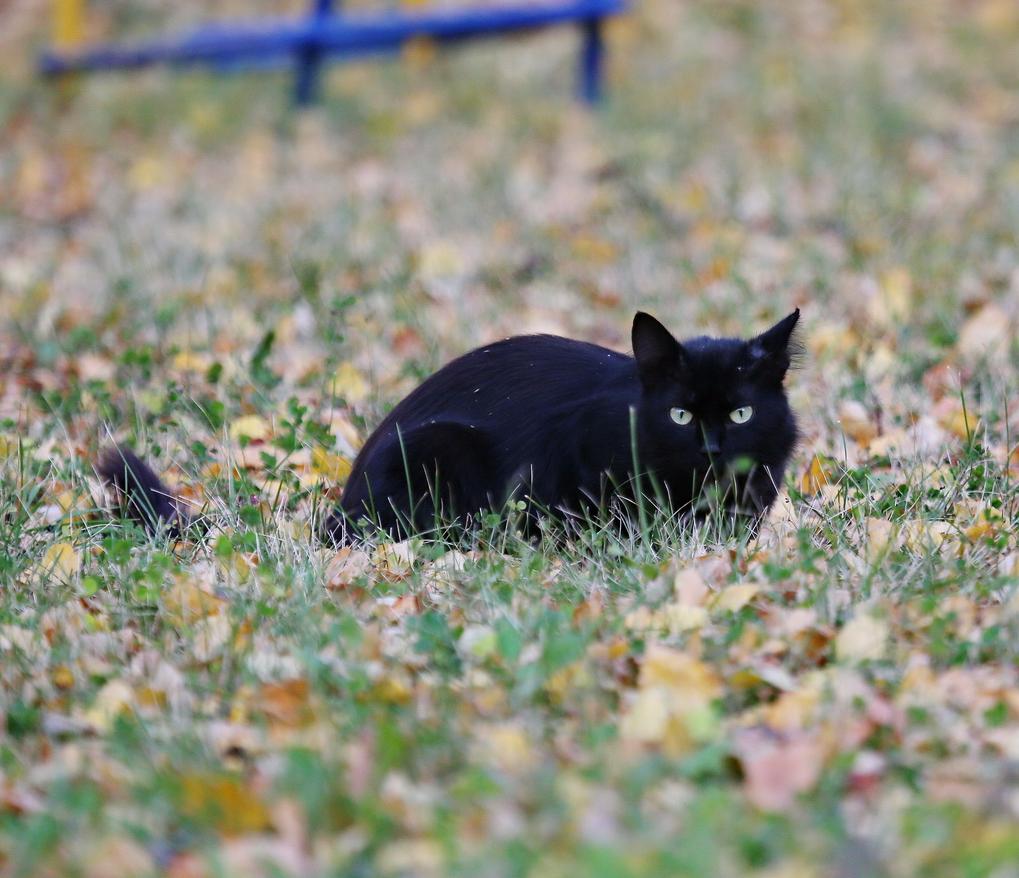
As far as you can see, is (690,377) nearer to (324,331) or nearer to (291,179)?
(324,331)

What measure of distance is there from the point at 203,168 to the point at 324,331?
3757 millimetres

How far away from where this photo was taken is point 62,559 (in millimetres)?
3385

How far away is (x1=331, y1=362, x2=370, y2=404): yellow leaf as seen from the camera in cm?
471

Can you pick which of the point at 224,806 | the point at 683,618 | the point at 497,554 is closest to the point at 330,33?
the point at 497,554

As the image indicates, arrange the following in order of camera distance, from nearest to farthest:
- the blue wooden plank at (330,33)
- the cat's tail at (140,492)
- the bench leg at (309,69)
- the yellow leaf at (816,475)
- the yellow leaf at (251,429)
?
the cat's tail at (140,492) → the yellow leaf at (816,475) → the yellow leaf at (251,429) → the blue wooden plank at (330,33) → the bench leg at (309,69)

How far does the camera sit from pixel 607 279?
615cm

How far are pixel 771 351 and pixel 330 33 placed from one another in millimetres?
6565

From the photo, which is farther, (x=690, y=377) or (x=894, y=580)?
(x=690, y=377)

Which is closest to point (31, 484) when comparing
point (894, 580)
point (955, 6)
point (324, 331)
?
point (324, 331)

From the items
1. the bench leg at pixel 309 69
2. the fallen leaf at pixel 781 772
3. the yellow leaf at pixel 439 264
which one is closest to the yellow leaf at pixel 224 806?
the fallen leaf at pixel 781 772

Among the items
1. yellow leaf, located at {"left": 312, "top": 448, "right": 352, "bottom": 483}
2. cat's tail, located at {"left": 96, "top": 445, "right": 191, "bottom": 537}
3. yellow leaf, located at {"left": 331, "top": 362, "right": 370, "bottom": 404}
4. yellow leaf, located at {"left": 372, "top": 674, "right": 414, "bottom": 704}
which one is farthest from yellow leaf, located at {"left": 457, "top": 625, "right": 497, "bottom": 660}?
yellow leaf, located at {"left": 331, "top": 362, "right": 370, "bottom": 404}

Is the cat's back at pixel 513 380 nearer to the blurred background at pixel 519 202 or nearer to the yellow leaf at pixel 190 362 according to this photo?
the blurred background at pixel 519 202

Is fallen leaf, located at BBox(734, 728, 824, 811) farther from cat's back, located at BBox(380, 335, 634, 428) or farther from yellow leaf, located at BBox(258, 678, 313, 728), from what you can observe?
cat's back, located at BBox(380, 335, 634, 428)

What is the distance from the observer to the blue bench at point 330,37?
30.8 ft
